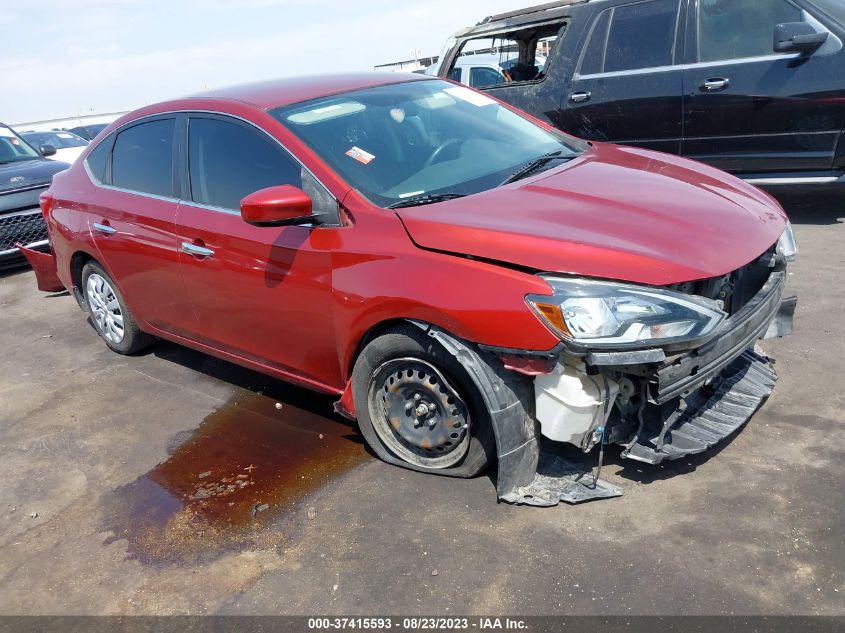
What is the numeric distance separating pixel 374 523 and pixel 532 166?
1.88 meters

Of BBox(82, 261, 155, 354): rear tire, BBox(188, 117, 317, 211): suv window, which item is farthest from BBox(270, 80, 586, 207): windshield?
BBox(82, 261, 155, 354): rear tire

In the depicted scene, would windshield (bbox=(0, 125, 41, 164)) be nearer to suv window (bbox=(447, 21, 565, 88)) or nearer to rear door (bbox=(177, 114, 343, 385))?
suv window (bbox=(447, 21, 565, 88))

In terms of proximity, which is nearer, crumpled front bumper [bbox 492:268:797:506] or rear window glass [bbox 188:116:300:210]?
crumpled front bumper [bbox 492:268:797:506]

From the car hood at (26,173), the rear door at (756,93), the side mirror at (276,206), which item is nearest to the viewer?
the side mirror at (276,206)

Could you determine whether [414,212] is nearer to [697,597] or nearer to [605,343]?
[605,343]

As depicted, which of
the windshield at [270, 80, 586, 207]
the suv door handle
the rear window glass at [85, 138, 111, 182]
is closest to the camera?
the windshield at [270, 80, 586, 207]

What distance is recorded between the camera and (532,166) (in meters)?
3.68

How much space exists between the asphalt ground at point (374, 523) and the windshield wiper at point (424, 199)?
123cm

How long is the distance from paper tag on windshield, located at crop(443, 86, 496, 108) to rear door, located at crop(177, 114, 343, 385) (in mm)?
1265

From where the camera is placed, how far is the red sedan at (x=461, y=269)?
2713mm

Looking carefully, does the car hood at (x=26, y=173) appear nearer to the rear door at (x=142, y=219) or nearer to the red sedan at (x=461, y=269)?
the rear door at (x=142, y=219)

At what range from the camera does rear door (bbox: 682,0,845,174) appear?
6000 millimetres

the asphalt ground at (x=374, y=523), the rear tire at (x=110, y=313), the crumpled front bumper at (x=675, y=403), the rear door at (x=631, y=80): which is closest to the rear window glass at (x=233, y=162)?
the asphalt ground at (x=374, y=523)

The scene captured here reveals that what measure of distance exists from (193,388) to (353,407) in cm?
169
